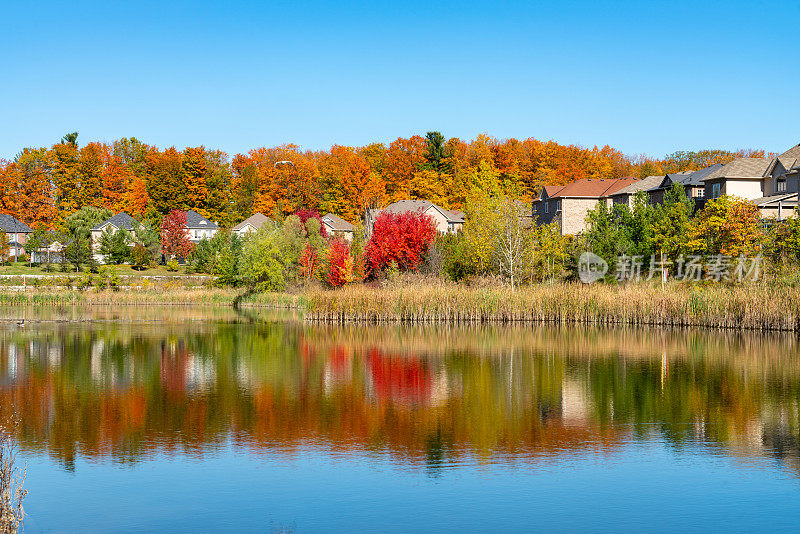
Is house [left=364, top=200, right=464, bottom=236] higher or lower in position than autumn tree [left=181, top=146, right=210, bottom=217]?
lower

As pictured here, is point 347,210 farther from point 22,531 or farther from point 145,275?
point 22,531

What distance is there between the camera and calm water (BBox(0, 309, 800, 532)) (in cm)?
1101

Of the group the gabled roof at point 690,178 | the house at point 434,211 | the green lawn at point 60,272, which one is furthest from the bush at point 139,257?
the gabled roof at point 690,178

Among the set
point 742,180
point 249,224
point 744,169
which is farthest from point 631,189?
point 249,224

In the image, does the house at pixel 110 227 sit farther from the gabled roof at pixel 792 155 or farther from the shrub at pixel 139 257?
the gabled roof at pixel 792 155

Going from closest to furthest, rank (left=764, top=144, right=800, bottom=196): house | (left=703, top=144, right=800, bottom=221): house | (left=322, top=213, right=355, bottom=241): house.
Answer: (left=703, top=144, right=800, bottom=221): house → (left=764, top=144, right=800, bottom=196): house → (left=322, top=213, right=355, bottom=241): house

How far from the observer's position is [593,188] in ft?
284

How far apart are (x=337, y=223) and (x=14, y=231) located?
36790 mm

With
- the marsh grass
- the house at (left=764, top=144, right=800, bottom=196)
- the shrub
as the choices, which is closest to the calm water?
the marsh grass

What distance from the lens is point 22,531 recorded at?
10.1m

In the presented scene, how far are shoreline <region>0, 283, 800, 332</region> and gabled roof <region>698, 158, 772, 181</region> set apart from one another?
2652 centimetres

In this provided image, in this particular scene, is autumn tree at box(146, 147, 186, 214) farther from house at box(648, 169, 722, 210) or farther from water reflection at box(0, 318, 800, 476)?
water reflection at box(0, 318, 800, 476)

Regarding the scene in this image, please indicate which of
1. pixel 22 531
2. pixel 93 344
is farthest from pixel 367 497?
pixel 93 344

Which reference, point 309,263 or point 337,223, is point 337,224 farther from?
point 309,263
